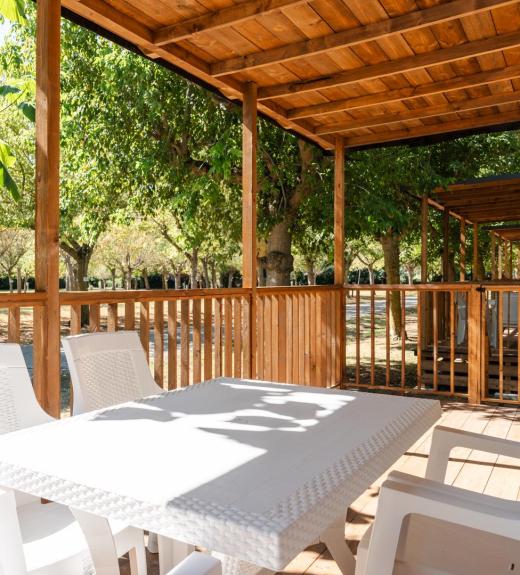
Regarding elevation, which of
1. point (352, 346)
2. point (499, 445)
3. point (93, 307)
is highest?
point (93, 307)

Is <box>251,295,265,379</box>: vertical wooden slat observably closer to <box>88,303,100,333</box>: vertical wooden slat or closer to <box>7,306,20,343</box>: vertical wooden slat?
<box>88,303,100,333</box>: vertical wooden slat

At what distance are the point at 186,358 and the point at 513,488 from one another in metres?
2.07

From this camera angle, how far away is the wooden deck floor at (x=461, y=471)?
2.28 meters

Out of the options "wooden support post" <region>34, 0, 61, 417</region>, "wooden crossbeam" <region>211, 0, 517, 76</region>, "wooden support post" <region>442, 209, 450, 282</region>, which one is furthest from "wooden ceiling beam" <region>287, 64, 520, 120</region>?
"wooden support post" <region>442, 209, 450, 282</region>

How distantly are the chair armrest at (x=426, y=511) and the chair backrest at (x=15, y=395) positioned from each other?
1212mm

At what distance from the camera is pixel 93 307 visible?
113 inches

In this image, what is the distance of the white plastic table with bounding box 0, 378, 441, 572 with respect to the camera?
3.31 feet

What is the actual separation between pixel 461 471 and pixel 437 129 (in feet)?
10.6

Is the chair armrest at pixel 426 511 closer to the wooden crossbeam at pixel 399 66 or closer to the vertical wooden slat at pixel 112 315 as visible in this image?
the vertical wooden slat at pixel 112 315

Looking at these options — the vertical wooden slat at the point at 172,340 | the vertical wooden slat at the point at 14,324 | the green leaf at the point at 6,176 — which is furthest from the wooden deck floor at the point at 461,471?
the green leaf at the point at 6,176

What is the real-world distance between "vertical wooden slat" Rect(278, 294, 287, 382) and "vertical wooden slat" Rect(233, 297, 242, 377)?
2.10 ft

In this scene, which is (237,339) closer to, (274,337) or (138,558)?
(274,337)

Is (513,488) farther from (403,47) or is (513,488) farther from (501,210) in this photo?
(501,210)

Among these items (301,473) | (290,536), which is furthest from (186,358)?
(290,536)
